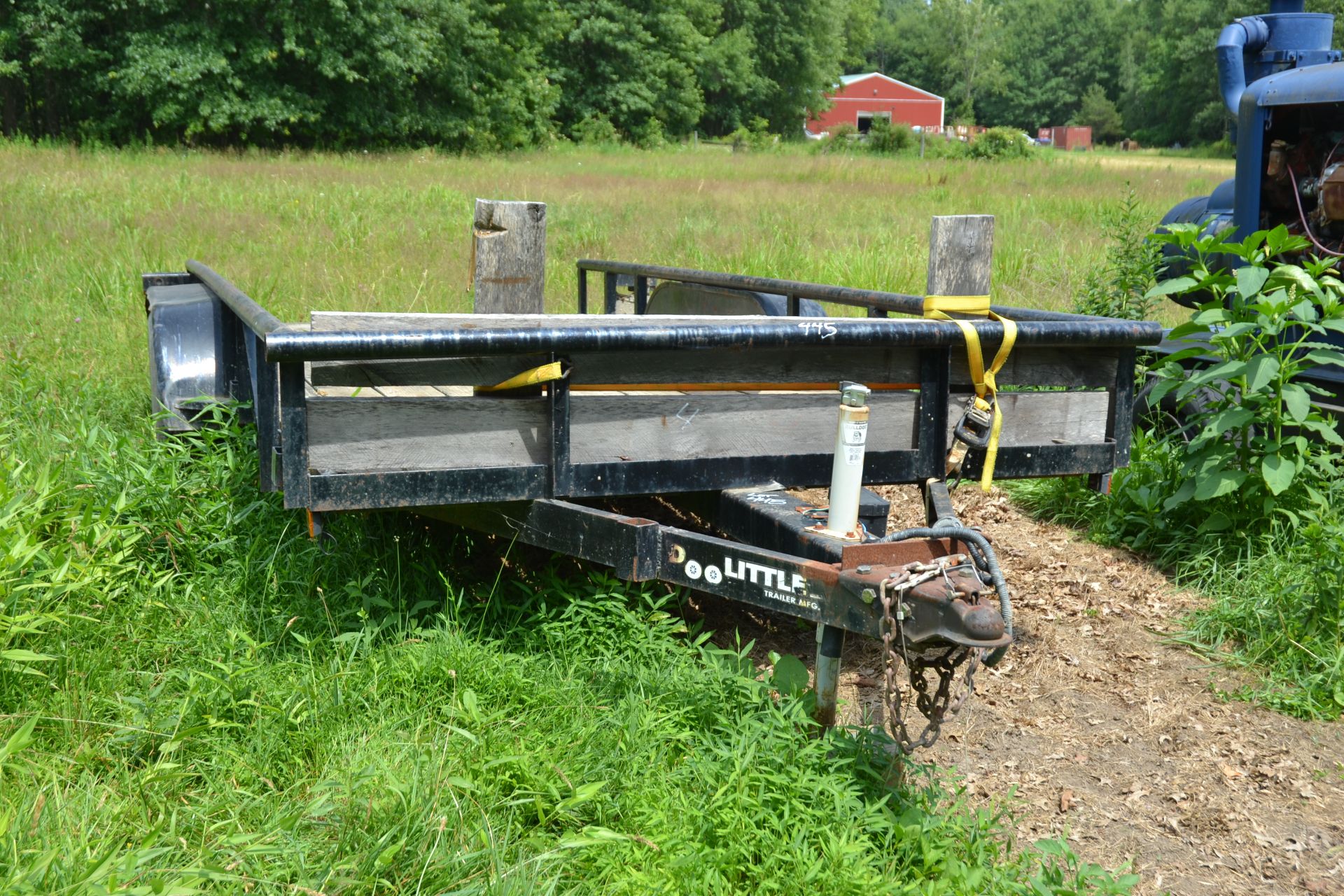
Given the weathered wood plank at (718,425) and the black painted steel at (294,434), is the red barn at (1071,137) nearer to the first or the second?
the weathered wood plank at (718,425)

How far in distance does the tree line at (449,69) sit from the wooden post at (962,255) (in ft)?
81.1

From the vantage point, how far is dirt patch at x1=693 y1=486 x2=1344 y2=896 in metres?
2.78

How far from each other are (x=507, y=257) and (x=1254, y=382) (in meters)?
2.85

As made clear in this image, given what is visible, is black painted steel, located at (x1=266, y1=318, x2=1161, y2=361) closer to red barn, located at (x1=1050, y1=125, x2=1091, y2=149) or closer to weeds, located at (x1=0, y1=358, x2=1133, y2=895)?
weeds, located at (x1=0, y1=358, x2=1133, y2=895)

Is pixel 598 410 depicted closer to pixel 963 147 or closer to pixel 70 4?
pixel 70 4

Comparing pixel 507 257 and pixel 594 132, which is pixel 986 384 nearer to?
pixel 507 257

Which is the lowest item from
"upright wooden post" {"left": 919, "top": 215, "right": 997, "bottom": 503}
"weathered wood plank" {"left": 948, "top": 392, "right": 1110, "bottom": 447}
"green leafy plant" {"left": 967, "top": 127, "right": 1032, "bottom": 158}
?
"weathered wood plank" {"left": 948, "top": 392, "right": 1110, "bottom": 447}

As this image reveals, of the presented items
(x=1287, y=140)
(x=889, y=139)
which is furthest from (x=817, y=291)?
(x=889, y=139)

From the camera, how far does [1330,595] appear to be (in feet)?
12.1

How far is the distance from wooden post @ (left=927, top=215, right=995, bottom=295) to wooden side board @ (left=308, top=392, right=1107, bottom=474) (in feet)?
4.06

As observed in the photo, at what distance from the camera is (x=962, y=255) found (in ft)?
14.5

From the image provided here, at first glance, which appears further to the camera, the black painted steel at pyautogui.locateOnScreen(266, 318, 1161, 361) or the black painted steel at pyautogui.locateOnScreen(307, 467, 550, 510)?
the black painted steel at pyautogui.locateOnScreen(307, 467, 550, 510)

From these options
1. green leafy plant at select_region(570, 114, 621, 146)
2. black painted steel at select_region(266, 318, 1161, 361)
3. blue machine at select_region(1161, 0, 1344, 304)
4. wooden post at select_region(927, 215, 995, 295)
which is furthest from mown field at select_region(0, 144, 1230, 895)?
green leafy plant at select_region(570, 114, 621, 146)

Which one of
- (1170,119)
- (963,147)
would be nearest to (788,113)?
(963,147)
